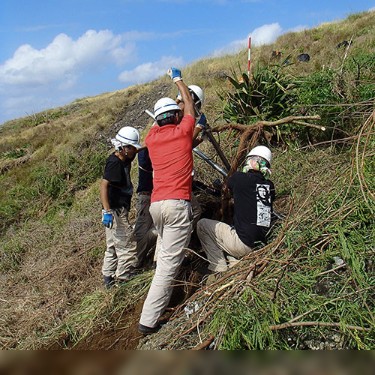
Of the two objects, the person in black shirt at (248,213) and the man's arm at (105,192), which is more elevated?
the man's arm at (105,192)

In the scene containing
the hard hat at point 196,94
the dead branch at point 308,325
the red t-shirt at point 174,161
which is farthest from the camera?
the hard hat at point 196,94

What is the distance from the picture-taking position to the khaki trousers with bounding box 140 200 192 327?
3.74 m

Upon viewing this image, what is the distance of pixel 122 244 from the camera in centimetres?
463

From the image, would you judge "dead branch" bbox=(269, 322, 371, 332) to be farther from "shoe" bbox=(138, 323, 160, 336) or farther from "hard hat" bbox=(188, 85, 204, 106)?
"hard hat" bbox=(188, 85, 204, 106)

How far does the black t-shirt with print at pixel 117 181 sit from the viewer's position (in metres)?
4.47

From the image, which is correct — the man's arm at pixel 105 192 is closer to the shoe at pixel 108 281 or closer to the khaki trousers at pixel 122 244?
the khaki trousers at pixel 122 244

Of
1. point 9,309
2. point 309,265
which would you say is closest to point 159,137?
point 309,265

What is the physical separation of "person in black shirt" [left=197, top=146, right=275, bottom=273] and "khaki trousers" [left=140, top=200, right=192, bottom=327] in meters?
0.41

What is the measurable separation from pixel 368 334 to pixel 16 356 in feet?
6.47

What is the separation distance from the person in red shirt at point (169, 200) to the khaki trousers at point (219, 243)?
360 millimetres

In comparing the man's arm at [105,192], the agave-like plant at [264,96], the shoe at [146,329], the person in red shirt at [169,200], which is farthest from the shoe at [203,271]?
the agave-like plant at [264,96]

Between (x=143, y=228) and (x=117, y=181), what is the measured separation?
0.69 m

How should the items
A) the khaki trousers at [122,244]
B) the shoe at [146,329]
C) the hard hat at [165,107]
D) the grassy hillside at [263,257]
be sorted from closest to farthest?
the grassy hillside at [263,257], the shoe at [146,329], the hard hat at [165,107], the khaki trousers at [122,244]

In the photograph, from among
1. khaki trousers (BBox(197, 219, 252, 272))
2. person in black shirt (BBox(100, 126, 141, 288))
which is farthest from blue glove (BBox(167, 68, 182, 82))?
khaki trousers (BBox(197, 219, 252, 272))
